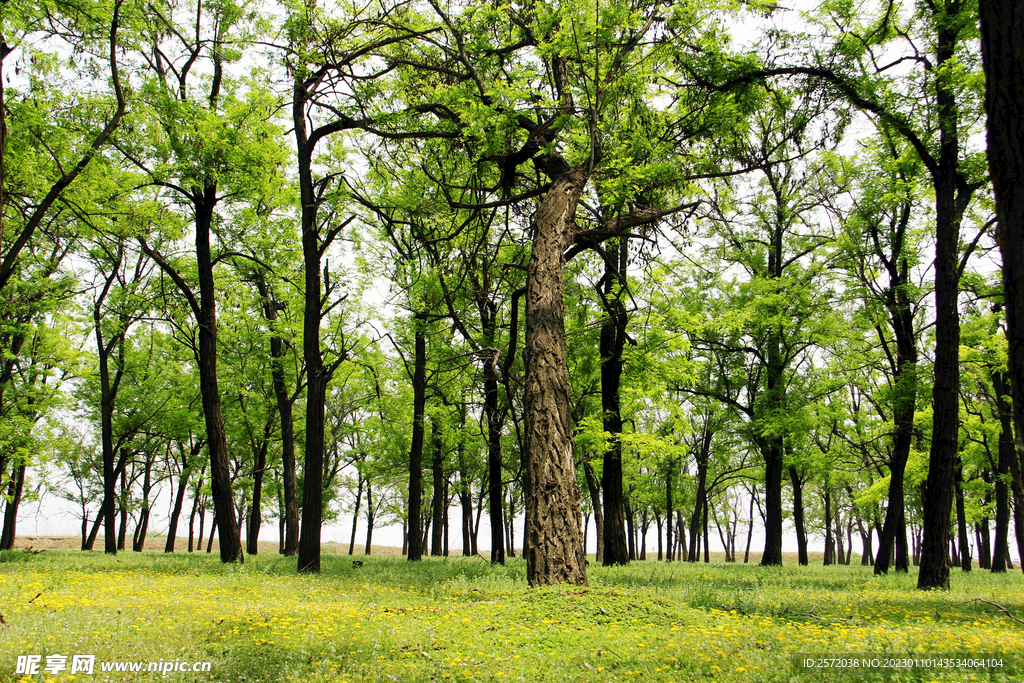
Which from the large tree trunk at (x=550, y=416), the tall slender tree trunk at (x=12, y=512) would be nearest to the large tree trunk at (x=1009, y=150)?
the large tree trunk at (x=550, y=416)

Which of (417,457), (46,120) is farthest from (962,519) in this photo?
(46,120)

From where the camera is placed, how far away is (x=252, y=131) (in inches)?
637

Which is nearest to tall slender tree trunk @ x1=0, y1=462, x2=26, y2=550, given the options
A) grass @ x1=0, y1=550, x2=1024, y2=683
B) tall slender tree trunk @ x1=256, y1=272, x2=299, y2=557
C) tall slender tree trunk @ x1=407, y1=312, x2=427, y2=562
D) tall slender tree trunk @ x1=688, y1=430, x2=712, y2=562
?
tall slender tree trunk @ x1=256, y1=272, x2=299, y2=557

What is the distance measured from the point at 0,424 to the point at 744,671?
25014mm

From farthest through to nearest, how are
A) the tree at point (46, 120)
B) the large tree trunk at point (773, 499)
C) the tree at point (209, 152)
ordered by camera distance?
1. the large tree trunk at point (773, 499)
2. the tree at point (209, 152)
3. the tree at point (46, 120)

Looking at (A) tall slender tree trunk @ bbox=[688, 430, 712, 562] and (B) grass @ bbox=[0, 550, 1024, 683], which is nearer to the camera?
(B) grass @ bbox=[0, 550, 1024, 683]

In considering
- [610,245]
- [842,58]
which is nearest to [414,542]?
[610,245]

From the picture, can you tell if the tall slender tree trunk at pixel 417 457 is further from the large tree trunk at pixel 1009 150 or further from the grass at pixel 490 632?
the large tree trunk at pixel 1009 150

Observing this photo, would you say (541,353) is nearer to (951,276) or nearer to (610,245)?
(610,245)

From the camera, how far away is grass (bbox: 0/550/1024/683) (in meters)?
5.09

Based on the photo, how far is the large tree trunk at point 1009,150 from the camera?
14.0ft

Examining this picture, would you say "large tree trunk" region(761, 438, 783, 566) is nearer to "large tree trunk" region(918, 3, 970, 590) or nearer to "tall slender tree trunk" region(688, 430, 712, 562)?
"tall slender tree trunk" region(688, 430, 712, 562)

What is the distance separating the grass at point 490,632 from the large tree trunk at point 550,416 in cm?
75

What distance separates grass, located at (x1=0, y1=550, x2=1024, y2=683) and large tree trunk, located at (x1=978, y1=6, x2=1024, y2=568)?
288 cm
